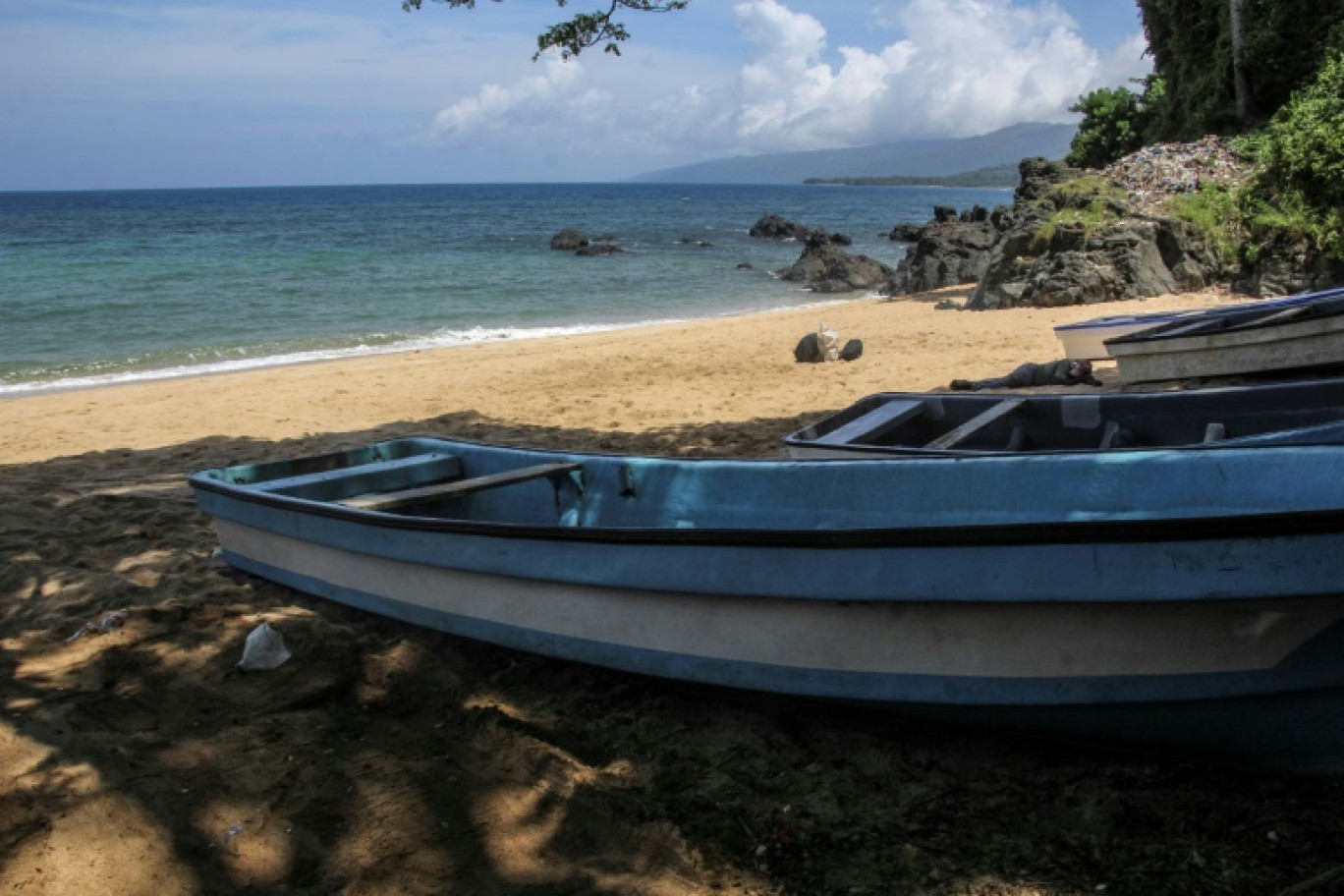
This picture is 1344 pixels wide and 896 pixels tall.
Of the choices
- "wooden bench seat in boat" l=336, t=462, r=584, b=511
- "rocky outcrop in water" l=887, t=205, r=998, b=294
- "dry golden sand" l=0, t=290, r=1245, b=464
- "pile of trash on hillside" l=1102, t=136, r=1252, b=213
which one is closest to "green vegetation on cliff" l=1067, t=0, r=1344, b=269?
"pile of trash on hillside" l=1102, t=136, r=1252, b=213

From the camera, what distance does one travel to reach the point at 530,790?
137 inches

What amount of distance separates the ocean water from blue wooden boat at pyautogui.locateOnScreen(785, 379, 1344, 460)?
12.6m

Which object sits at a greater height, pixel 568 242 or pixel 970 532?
pixel 568 242

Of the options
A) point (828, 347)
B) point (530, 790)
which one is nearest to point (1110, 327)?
point (828, 347)

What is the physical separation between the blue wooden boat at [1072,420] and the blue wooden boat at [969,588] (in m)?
0.71

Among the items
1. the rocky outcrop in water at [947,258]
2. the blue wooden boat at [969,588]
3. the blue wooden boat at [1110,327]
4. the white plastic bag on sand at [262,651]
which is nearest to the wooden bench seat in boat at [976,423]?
the blue wooden boat at [969,588]

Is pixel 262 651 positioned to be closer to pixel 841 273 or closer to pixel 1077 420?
pixel 1077 420

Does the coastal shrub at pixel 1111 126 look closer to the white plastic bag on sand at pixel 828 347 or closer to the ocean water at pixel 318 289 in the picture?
the ocean water at pixel 318 289

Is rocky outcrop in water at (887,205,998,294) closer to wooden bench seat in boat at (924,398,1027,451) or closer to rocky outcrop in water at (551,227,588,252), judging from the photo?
wooden bench seat in boat at (924,398,1027,451)

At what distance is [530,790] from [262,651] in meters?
1.67

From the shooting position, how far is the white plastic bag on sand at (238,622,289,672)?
14.6ft

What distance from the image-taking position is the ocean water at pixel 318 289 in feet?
58.0

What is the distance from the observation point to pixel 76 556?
5.84m

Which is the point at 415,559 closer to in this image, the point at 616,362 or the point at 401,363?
the point at 616,362
